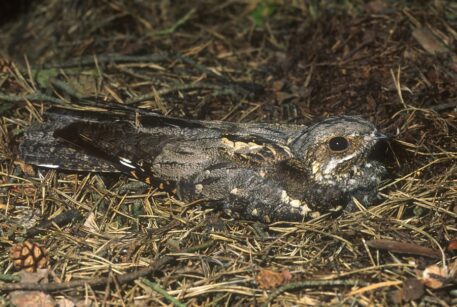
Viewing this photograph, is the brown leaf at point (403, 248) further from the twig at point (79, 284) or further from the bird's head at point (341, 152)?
the twig at point (79, 284)

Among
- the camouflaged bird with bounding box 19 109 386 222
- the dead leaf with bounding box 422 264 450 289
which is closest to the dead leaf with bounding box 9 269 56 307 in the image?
the camouflaged bird with bounding box 19 109 386 222

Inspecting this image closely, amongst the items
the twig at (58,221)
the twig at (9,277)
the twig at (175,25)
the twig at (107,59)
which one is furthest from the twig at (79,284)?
the twig at (175,25)

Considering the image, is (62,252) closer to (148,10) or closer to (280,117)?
(280,117)

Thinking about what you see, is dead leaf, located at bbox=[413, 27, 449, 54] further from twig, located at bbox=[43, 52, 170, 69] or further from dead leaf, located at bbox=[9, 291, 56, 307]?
dead leaf, located at bbox=[9, 291, 56, 307]

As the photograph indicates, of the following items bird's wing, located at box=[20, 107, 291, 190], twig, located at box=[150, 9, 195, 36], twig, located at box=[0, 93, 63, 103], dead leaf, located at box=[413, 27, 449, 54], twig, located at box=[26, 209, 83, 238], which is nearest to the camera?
twig, located at box=[26, 209, 83, 238]

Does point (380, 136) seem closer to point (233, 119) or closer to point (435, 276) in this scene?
point (435, 276)

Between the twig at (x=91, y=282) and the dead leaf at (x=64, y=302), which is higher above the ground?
the twig at (x=91, y=282)

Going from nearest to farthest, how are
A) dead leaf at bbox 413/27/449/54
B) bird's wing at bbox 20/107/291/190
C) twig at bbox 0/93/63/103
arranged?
bird's wing at bbox 20/107/291/190 < twig at bbox 0/93/63/103 < dead leaf at bbox 413/27/449/54

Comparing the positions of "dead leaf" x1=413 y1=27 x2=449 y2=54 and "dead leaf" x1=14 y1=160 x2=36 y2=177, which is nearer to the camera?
"dead leaf" x1=14 y1=160 x2=36 y2=177
